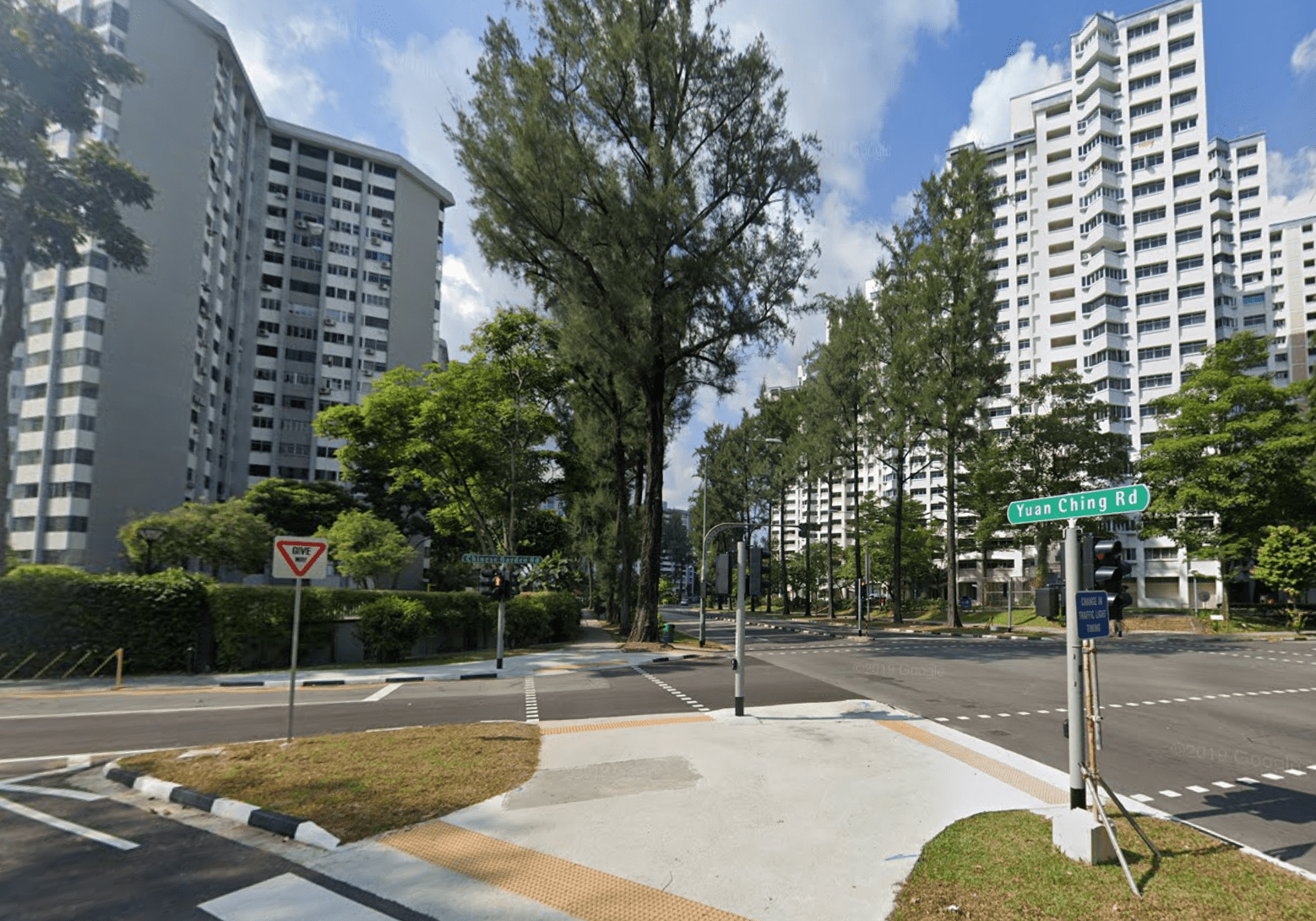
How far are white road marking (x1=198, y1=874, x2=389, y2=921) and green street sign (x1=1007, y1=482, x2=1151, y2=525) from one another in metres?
5.77

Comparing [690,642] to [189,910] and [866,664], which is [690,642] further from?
[189,910]

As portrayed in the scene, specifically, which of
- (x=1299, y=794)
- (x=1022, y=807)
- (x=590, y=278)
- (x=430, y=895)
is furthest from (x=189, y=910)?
(x=590, y=278)

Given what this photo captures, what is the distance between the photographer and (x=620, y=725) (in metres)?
11.2

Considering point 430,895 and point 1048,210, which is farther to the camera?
point 1048,210

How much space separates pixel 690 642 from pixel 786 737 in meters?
18.9

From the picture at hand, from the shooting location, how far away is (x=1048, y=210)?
244 feet

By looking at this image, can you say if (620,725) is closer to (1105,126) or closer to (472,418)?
(472,418)

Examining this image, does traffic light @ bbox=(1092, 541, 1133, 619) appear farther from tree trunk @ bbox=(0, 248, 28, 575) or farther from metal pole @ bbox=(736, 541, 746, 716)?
tree trunk @ bbox=(0, 248, 28, 575)

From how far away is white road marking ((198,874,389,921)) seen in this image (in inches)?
180

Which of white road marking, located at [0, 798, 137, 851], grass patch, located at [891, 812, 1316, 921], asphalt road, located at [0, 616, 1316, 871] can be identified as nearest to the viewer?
grass patch, located at [891, 812, 1316, 921]

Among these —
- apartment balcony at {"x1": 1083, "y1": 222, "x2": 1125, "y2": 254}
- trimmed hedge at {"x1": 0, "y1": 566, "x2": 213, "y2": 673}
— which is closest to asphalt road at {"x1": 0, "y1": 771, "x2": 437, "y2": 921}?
trimmed hedge at {"x1": 0, "y1": 566, "x2": 213, "y2": 673}

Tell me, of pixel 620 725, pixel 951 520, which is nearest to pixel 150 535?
pixel 620 725

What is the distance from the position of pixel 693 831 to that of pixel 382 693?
1173 centimetres

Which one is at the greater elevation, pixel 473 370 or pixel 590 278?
pixel 590 278
